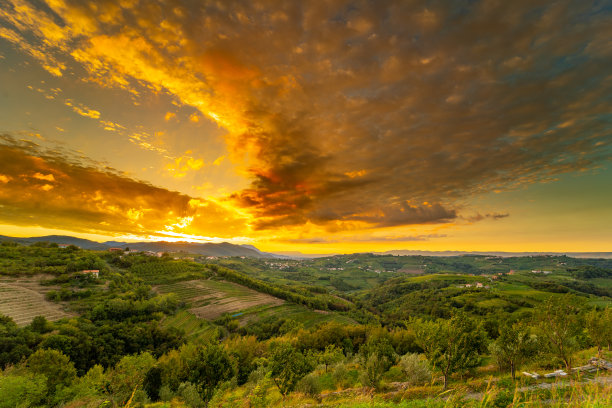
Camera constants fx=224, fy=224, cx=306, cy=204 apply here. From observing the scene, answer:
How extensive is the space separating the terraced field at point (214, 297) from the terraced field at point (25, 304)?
163 ft

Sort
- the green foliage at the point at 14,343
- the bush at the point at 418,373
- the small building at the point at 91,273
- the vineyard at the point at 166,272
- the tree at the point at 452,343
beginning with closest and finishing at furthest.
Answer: the tree at the point at 452,343 → the bush at the point at 418,373 → the green foliage at the point at 14,343 → the small building at the point at 91,273 → the vineyard at the point at 166,272

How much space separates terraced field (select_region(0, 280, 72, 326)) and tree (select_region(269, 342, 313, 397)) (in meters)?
114

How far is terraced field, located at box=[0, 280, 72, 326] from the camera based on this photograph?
8961cm

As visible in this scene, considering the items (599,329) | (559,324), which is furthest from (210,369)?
(599,329)

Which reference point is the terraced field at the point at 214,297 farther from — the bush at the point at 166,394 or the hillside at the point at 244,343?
the bush at the point at 166,394

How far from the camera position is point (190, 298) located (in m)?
140

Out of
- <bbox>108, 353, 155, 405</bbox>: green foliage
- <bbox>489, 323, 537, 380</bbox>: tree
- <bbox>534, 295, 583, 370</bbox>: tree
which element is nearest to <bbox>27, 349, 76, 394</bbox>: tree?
<bbox>108, 353, 155, 405</bbox>: green foliage

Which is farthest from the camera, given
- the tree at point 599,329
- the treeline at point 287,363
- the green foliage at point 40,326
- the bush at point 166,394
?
the green foliage at point 40,326

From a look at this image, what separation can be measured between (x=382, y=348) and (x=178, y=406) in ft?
120

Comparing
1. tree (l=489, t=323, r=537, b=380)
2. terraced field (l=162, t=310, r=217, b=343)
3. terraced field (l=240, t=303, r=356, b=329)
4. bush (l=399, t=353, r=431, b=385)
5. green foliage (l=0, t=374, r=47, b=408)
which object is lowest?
terraced field (l=240, t=303, r=356, b=329)

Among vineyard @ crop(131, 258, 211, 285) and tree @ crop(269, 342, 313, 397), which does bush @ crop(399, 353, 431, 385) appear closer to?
tree @ crop(269, 342, 313, 397)

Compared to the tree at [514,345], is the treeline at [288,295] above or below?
below

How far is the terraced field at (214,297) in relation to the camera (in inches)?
5089

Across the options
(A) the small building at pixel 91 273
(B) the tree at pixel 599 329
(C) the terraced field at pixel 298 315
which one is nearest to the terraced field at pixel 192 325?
(C) the terraced field at pixel 298 315
